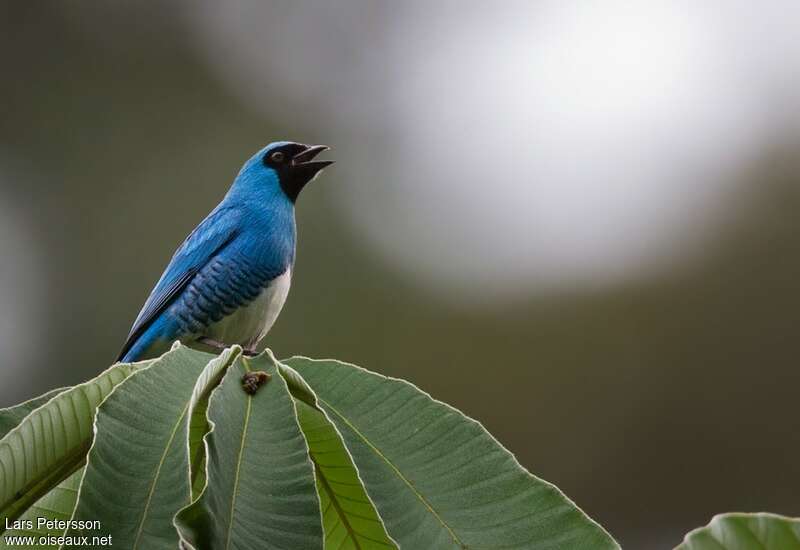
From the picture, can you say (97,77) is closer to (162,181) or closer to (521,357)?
(162,181)

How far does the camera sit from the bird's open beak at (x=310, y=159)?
4.42m

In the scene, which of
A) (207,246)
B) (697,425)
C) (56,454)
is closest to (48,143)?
(697,425)

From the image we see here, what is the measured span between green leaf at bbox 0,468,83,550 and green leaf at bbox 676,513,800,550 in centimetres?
90

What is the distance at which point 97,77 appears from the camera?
13.3 metres

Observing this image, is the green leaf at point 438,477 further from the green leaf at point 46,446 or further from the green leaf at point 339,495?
the green leaf at point 46,446

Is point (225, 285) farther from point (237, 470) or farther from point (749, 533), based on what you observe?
point (749, 533)

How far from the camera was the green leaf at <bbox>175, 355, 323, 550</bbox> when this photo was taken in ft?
4.29

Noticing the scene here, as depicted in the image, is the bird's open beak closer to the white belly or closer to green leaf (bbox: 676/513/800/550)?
the white belly

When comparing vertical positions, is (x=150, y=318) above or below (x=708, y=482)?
above

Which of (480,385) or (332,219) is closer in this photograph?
(480,385)

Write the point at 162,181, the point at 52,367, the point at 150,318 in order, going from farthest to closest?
the point at 162,181 < the point at 52,367 < the point at 150,318

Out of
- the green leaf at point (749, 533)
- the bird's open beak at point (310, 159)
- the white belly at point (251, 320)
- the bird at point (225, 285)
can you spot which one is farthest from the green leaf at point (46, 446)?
the bird's open beak at point (310, 159)

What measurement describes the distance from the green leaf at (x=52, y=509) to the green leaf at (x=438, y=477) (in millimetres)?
392

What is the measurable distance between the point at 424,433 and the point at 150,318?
8.20ft
